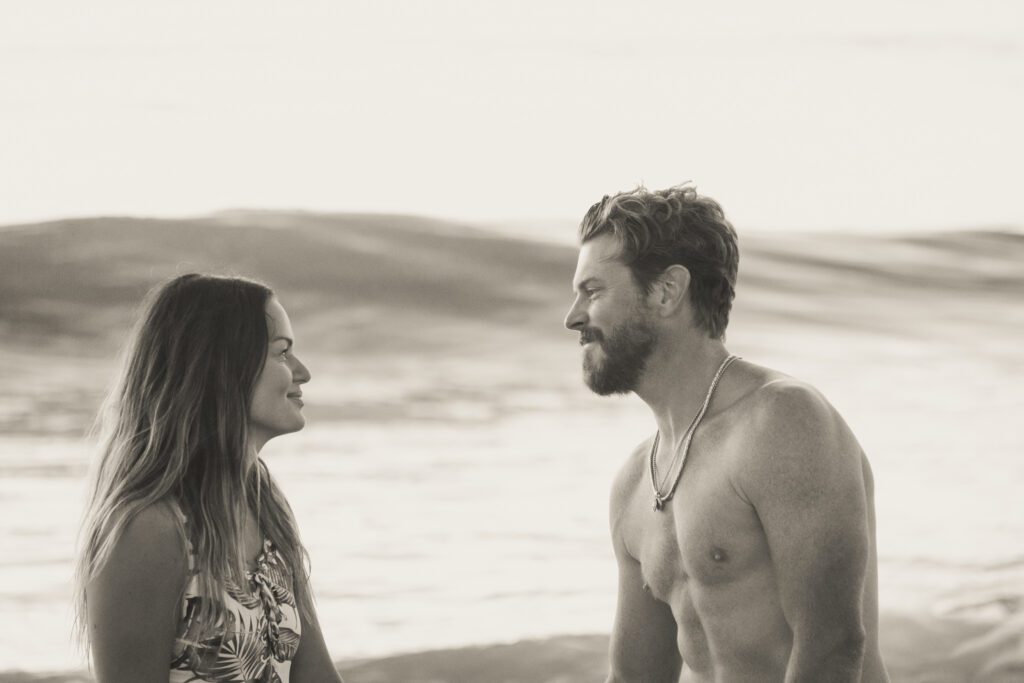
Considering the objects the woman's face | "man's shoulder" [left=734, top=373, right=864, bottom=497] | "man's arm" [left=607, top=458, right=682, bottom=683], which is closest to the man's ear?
"man's shoulder" [left=734, top=373, right=864, bottom=497]

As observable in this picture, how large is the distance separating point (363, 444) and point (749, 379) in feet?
17.3

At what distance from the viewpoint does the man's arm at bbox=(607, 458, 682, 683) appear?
1.92 meters

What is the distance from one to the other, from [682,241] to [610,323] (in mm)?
160

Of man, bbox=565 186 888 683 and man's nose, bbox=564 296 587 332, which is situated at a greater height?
man's nose, bbox=564 296 587 332

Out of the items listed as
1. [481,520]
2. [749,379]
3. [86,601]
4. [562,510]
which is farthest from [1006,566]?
[86,601]

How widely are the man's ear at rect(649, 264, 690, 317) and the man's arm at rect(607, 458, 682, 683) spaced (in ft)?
1.05

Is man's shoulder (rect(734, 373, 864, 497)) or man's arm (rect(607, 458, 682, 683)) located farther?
man's arm (rect(607, 458, 682, 683))

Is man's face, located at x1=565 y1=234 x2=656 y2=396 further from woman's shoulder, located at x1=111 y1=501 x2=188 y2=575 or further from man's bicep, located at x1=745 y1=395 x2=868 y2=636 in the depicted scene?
woman's shoulder, located at x1=111 y1=501 x2=188 y2=575

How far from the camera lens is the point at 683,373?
183 centimetres

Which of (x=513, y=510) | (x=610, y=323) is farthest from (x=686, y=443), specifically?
(x=513, y=510)

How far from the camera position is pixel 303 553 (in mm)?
1704

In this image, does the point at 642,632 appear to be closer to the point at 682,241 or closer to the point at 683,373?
the point at 683,373

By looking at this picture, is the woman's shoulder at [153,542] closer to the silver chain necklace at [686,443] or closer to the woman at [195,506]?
the woman at [195,506]

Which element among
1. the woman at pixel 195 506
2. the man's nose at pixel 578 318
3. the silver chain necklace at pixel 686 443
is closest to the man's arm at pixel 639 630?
the silver chain necklace at pixel 686 443
